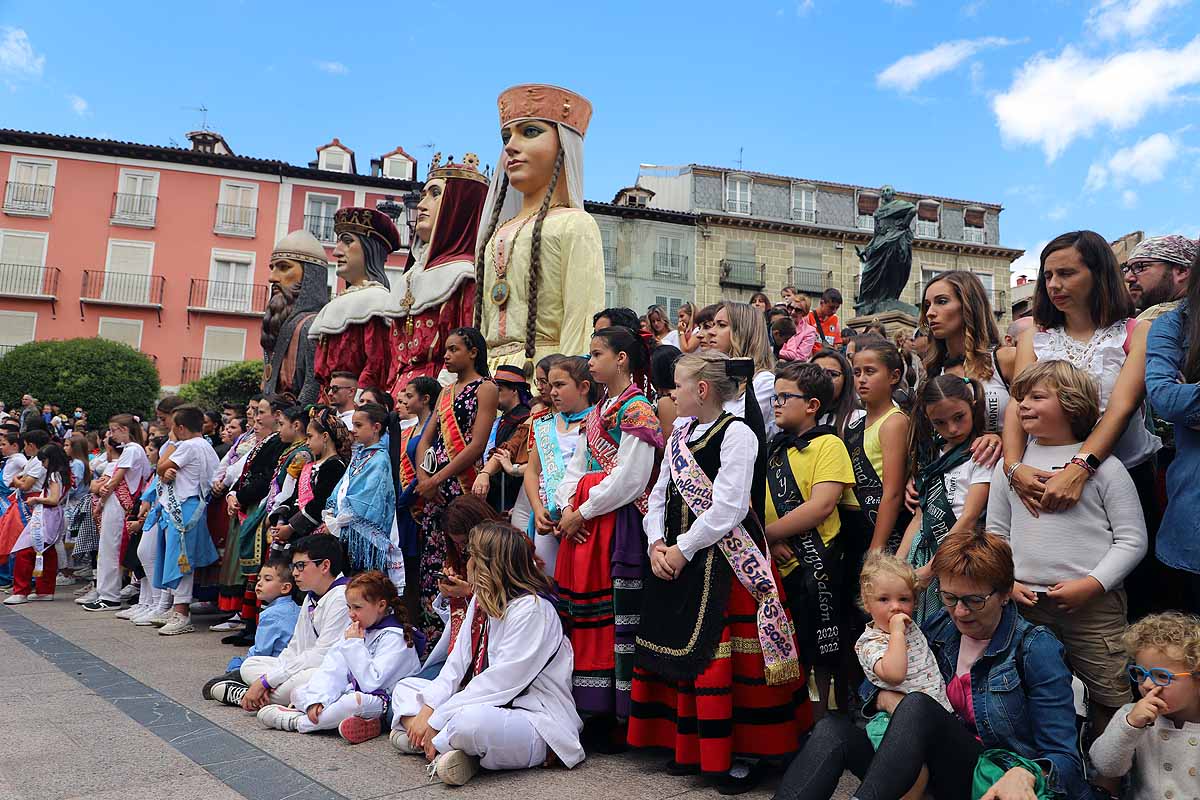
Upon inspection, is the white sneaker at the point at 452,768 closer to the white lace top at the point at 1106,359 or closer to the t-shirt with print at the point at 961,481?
the t-shirt with print at the point at 961,481

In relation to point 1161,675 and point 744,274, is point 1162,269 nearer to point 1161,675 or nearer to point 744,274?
point 1161,675

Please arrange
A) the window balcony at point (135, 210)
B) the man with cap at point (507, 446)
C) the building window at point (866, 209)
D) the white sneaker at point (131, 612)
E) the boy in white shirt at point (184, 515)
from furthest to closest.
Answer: the building window at point (866, 209) → the window balcony at point (135, 210) → the white sneaker at point (131, 612) → the boy in white shirt at point (184, 515) → the man with cap at point (507, 446)

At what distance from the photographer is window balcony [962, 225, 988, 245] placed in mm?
38094

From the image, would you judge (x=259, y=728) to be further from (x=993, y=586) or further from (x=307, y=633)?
(x=993, y=586)

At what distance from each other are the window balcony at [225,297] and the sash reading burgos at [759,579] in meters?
31.6

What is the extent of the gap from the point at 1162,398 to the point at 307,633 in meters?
3.98

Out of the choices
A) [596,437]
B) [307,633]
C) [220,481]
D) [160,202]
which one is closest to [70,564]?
[220,481]

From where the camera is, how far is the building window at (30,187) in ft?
103

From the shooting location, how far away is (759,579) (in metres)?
3.50

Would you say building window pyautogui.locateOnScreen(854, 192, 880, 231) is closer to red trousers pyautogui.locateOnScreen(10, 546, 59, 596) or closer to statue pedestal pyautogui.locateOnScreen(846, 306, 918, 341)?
statue pedestal pyautogui.locateOnScreen(846, 306, 918, 341)

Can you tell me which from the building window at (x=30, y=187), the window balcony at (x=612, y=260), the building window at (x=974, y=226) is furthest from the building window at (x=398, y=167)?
the building window at (x=974, y=226)

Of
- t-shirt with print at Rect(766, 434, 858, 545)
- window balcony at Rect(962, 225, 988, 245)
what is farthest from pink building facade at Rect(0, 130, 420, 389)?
t-shirt with print at Rect(766, 434, 858, 545)

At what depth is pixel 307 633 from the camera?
15.7 ft

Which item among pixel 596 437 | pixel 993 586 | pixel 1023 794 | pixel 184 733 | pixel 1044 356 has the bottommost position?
pixel 184 733
